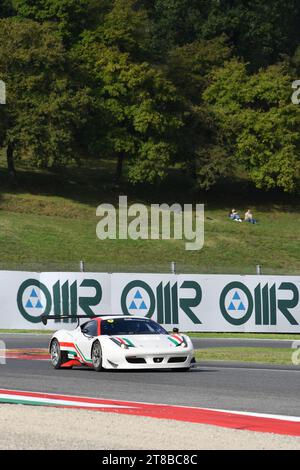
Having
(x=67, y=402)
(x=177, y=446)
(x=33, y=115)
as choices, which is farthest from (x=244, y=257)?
(x=177, y=446)

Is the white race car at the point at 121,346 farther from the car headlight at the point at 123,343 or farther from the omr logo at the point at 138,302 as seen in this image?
the omr logo at the point at 138,302

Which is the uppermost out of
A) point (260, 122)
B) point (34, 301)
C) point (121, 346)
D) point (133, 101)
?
point (133, 101)

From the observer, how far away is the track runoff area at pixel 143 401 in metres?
11.0

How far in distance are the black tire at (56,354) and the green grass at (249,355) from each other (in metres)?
3.89

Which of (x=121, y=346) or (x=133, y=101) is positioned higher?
(x=133, y=101)

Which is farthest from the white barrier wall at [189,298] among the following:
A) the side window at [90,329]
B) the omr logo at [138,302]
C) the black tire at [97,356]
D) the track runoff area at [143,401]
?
the black tire at [97,356]

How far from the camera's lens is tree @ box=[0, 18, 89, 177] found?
61.2 m

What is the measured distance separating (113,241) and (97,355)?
33902 millimetres

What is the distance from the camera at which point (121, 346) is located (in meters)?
17.6

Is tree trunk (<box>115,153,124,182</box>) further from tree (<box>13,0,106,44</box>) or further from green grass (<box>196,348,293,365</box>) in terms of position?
green grass (<box>196,348,293,365</box>)

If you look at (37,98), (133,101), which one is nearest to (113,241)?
(37,98)

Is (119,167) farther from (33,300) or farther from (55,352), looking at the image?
(55,352)

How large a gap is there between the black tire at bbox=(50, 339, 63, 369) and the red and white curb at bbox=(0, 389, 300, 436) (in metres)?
4.51
